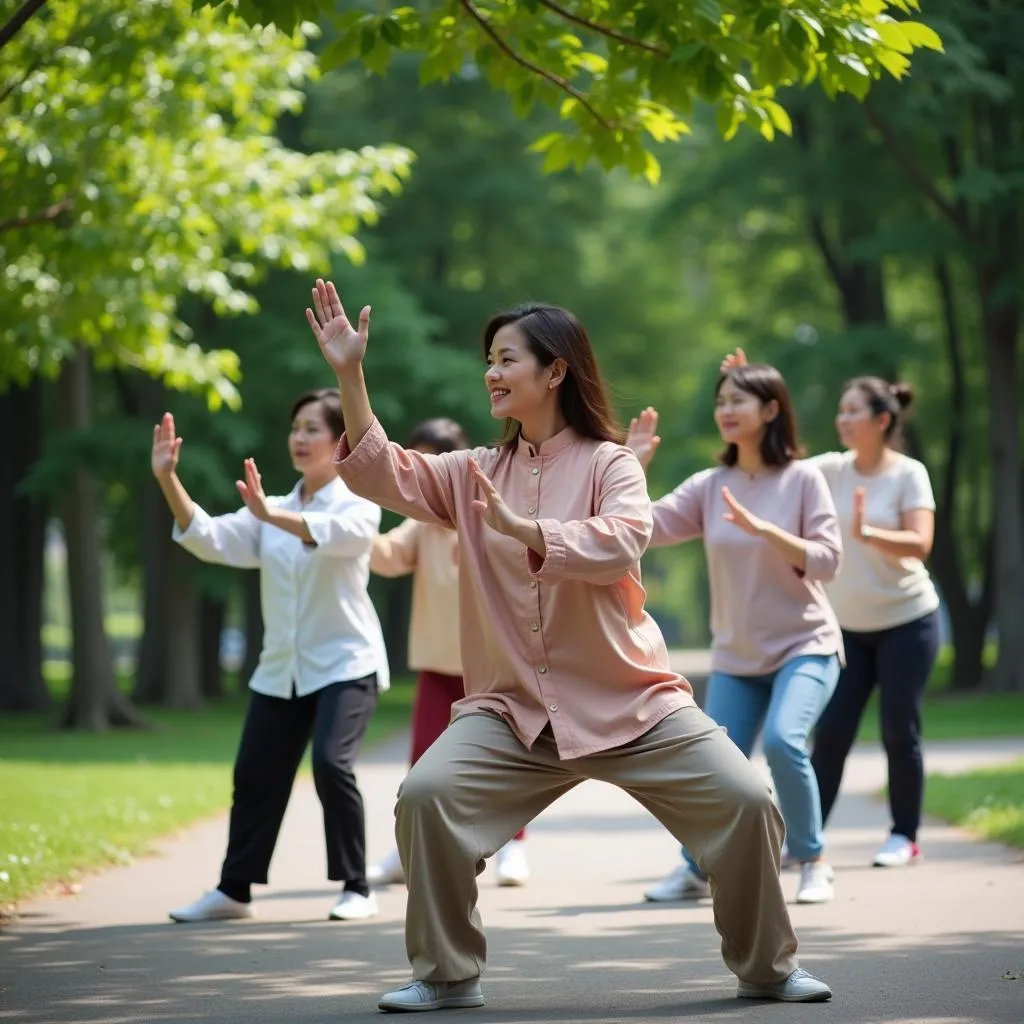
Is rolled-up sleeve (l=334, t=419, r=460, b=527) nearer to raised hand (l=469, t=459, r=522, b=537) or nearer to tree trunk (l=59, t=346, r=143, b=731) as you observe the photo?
raised hand (l=469, t=459, r=522, b=537)

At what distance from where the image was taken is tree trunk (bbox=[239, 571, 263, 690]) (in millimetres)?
30703

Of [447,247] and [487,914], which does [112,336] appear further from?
[447,247]

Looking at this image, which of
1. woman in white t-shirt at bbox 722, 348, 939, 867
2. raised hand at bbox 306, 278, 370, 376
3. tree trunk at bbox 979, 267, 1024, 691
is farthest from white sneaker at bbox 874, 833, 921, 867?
tree trunk at bbox 979, 267, 1024, 691

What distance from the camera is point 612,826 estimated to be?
1200cm

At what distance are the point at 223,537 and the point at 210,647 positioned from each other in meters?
25.9

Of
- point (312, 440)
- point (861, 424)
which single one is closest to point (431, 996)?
point (312, 440)

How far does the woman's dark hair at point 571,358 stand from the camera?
5.81 m

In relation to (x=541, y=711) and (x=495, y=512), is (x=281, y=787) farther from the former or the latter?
(x=495, y=512)

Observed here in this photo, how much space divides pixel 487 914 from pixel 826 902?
1472 millimetres

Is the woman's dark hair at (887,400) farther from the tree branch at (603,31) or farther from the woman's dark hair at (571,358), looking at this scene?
the woman's dark hair at (571,358)

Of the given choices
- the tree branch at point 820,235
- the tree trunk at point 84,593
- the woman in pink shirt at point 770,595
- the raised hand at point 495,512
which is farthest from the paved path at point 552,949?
the tree branch at point 820,235

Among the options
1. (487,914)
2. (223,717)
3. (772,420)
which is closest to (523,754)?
(487,914)

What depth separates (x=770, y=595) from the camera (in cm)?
824

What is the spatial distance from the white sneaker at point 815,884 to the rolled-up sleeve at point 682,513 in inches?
61.0
